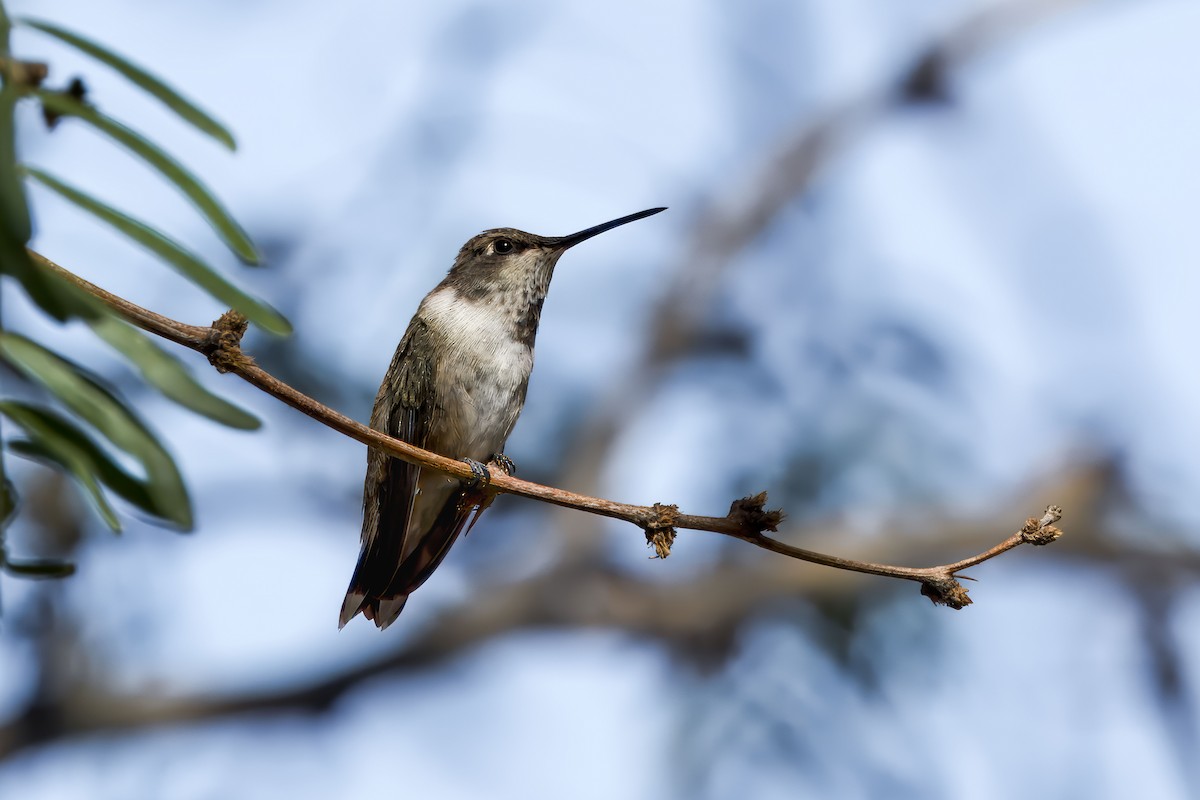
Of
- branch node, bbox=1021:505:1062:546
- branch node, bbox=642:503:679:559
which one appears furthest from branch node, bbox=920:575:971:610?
branch node, bbox=642:503:679:559

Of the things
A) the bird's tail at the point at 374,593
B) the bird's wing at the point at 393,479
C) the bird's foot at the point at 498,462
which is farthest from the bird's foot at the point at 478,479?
the bird's foot at the point at 498,462

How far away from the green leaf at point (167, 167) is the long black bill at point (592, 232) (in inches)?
108

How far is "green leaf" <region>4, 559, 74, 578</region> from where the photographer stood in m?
1.43

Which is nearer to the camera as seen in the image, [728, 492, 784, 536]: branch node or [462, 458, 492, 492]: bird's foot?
[728, 492, 784, 536]: branch node

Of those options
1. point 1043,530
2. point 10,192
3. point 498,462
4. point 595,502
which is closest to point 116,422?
point 10,192

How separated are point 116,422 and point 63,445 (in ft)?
0.22

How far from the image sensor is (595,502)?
7.88 ft

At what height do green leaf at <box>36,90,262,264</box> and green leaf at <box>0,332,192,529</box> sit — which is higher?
green leaf at <box>36,90,262,264</box>

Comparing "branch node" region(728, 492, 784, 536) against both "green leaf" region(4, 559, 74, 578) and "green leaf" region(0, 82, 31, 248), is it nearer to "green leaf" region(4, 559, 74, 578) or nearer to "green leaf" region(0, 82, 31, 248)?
"green leaf" region(4, 559, 74, 578)

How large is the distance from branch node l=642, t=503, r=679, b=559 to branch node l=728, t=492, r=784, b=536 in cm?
18

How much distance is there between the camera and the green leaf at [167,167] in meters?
1.38

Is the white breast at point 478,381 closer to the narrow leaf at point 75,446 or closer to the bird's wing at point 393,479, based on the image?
the bird's wing at point 393,479

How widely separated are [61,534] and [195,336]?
4950mm

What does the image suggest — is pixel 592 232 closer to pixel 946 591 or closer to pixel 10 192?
pixel 946 591
